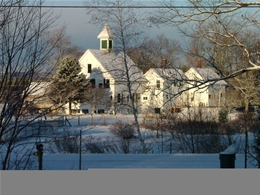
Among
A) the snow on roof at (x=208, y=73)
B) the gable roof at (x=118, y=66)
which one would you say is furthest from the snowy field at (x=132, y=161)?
the gable roof at (x=118, y=66)

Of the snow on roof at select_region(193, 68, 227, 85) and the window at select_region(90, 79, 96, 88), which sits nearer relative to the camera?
the snow on roof at select_region(193, 68, 227, 85)

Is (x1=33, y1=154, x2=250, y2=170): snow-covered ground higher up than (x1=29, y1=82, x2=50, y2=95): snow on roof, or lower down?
lower down

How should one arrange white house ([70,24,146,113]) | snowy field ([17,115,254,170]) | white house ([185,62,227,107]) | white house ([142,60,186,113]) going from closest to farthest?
snowy field ([17,115,254,170]) < white house ([142,60,186,113]) < white house ([185,62,227,107]) < white house ([70,24,146,113])

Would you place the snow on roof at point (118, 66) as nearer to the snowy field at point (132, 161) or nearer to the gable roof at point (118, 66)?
the gable roof at point (118, 66)

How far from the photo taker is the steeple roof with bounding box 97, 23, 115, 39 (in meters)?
16.2

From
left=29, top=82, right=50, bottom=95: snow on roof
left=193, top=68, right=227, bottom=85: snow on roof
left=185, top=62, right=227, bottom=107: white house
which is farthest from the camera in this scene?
left=185, top=62, right=227, bottom=107: white house

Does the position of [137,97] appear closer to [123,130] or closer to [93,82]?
[93,82]

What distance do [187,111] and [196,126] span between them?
0.80 m

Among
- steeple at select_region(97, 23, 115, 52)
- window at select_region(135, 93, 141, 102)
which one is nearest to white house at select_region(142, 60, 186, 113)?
window at select_region(135, 93, 141, 102)

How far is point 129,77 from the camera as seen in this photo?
667 inches

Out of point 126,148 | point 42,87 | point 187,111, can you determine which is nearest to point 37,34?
point 42,87

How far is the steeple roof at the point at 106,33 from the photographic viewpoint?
16219 mm

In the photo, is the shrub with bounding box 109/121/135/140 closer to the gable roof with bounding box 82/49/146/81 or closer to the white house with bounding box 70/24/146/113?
the white house with bounding box 70/24/146/113

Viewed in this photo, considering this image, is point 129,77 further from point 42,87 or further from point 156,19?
point 42,87
